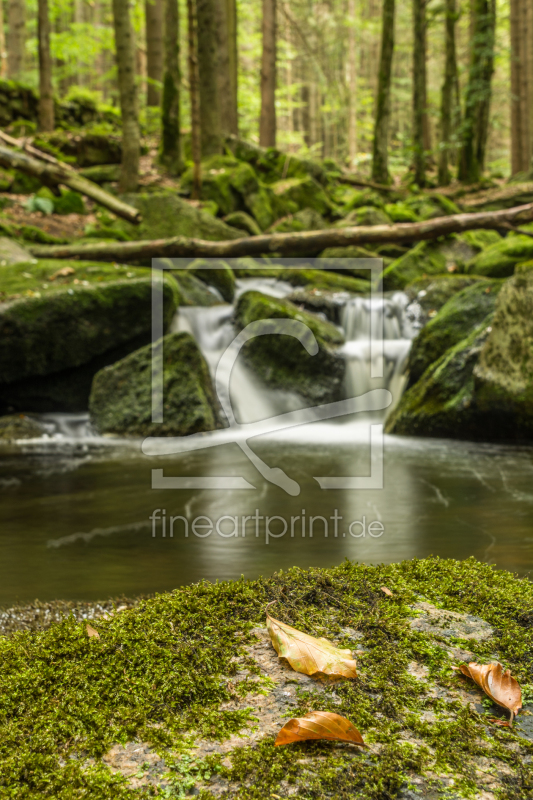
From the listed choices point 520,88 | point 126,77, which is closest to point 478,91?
point 520,88

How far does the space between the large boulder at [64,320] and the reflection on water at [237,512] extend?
4.76ft

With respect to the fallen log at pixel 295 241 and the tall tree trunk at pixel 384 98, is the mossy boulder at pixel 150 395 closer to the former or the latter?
the fallen log at pixel 295 241

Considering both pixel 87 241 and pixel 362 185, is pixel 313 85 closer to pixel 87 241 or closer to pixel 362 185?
pixel 362 185

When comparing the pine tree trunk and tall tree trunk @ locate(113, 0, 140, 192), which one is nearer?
tall tree trunk @ locate(113, 0, 140, 192)

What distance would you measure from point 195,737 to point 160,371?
6.93 meters

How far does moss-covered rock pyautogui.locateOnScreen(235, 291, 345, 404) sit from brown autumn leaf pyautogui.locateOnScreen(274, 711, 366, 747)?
8086 mm

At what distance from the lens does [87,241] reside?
1152 centimetres

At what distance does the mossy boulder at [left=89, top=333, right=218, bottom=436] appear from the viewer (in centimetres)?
789

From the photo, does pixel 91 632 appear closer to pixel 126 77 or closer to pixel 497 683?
pixel 497 683

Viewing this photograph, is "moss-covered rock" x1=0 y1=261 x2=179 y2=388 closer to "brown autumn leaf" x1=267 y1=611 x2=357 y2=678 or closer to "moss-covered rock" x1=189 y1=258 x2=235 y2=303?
"moss-covered rock" x1=189 y1=258 x2=235 y2=303

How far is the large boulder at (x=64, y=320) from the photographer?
325 inches

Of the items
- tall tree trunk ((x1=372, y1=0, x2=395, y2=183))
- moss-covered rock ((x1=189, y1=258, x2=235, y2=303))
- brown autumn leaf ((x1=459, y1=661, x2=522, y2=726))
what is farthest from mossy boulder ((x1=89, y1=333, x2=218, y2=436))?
tall tree trunk ((x1=372, y1=0, x2=395, y2=183))

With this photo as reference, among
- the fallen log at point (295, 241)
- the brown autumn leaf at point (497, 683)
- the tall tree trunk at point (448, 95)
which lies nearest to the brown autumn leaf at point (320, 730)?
the brown autumn leaf at point (497, 683)

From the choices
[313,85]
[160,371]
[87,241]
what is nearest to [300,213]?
[87,241]
